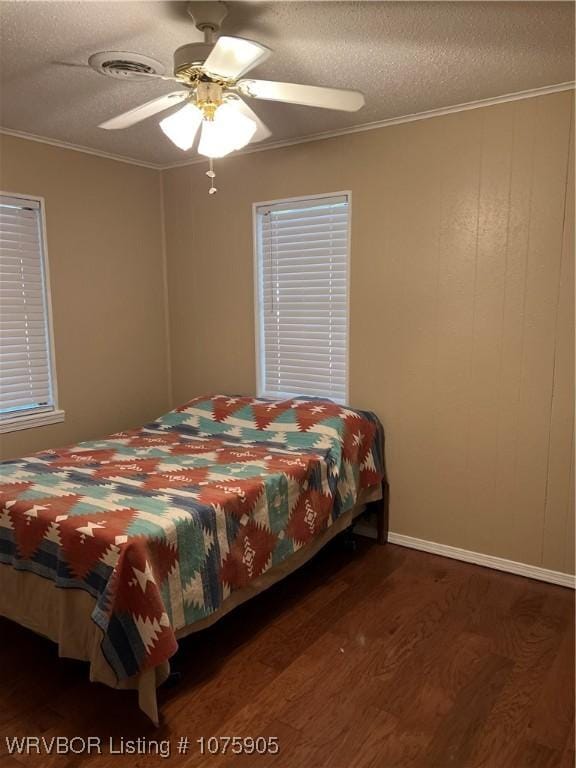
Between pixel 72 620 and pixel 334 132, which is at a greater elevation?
pixel 334 132

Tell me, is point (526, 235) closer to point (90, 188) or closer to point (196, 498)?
point (196, 498)

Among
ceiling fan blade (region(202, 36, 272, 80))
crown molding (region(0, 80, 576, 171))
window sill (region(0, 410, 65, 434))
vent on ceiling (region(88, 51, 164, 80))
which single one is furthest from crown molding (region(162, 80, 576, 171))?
window sill (region(0, 410, 65, 434))

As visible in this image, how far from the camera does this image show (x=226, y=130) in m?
2.01

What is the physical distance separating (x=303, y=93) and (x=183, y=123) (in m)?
0.46

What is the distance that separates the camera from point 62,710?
1.98 meters

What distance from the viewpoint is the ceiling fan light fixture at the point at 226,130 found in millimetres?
1993

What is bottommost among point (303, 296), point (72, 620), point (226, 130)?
point (72, 620)

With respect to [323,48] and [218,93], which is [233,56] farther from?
[323,48]

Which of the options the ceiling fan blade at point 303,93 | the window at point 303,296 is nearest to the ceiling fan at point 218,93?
the ceiling fan blade at point 303,93

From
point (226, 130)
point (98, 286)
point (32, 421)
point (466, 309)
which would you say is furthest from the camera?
point (98, 286)

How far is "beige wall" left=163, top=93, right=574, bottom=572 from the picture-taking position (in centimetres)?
268

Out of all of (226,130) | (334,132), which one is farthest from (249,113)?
(334,132)

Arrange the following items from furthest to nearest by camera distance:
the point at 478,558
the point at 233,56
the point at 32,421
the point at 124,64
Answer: the point at 32,421
the point at 478,558
the point at 124,64
the point at 233,56

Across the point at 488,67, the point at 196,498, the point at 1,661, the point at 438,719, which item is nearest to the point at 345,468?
the point at 196,498
